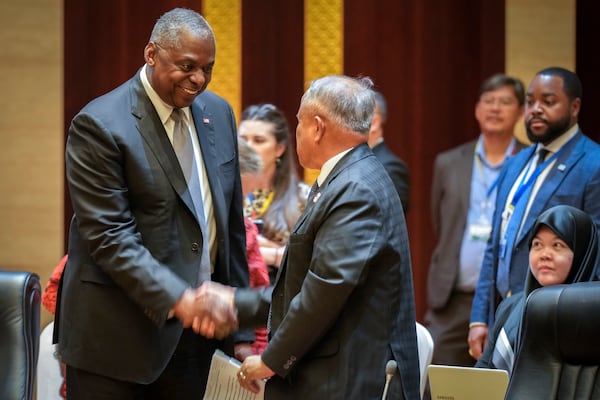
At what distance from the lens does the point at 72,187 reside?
10.8 ft

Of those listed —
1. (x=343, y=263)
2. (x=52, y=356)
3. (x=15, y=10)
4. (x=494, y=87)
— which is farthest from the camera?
(x=15, y=10)

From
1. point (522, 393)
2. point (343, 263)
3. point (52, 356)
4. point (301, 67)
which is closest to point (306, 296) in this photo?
point (343, 263)

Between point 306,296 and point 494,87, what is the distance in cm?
310

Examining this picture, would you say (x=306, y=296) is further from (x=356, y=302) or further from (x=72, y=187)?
(x=72, y=187)

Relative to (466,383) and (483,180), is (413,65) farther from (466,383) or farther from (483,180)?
(466,383)

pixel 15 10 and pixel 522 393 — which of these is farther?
pixel 15 10

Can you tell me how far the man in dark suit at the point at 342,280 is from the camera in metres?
2.94

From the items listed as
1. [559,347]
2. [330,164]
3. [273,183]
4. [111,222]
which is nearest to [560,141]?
[273,183]

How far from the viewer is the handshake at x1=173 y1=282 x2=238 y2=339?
321 cm

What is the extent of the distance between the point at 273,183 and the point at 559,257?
1.52m

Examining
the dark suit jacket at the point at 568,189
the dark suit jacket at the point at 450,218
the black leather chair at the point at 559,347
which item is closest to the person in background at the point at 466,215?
the dark suit jacket at the point at 450,218

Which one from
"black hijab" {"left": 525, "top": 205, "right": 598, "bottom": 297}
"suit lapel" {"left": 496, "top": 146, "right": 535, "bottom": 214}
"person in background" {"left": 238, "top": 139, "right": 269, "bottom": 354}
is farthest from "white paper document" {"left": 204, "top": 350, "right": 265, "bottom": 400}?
"suit lapel" {"left": 496, "top": 146, "right": 535, "bottom": 214}

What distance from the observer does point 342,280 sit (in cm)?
290

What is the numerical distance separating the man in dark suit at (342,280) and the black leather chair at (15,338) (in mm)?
865
